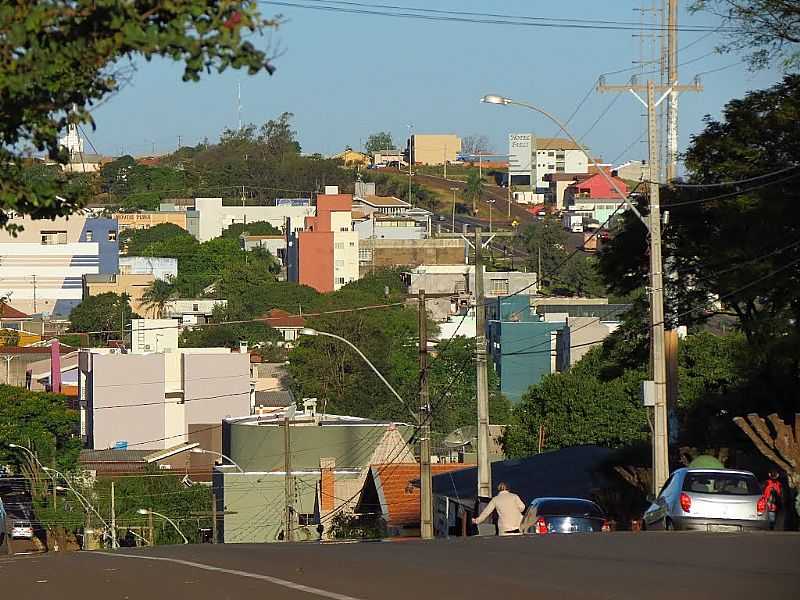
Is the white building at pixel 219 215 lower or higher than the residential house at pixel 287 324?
higher

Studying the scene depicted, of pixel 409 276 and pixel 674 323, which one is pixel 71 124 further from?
pixel 409 276

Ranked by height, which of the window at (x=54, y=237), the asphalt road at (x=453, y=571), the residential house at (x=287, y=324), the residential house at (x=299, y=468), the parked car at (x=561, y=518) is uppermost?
the window at (x=54, y=237)

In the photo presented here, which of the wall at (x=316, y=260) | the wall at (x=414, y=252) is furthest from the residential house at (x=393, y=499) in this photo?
the wall at (x=414, y=252)

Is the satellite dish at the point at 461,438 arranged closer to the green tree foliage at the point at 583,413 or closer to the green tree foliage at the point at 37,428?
the green tree foliage at the point at 583,413

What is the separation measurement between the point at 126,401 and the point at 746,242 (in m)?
50.8

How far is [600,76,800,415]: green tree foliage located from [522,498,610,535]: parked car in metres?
11.1

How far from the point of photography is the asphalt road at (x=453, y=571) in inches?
520

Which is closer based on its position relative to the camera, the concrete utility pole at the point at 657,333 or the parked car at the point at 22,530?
the concrete utility pole at the point at 657,333

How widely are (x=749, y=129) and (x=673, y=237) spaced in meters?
5.38

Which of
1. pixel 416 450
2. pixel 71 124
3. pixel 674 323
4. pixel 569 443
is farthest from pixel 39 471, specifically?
pixel 71 124

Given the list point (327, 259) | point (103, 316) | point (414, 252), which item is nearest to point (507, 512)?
point (103, 316)

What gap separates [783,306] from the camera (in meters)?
38.4

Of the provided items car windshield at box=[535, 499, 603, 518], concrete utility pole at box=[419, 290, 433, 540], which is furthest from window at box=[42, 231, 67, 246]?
car windshield at box=[535, 499, 603, 518]

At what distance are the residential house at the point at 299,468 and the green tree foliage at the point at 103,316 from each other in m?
58.0
